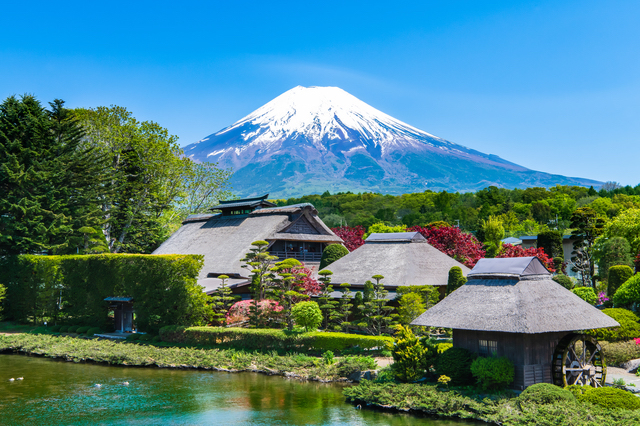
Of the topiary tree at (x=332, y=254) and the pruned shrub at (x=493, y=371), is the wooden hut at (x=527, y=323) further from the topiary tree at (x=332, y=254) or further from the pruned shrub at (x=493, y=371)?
the topiary tree at (x=332, y=254)

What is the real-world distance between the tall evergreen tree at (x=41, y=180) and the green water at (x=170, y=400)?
59.5 feet

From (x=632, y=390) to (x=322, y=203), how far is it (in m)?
124

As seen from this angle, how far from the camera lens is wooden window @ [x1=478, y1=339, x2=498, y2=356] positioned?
63.0ft

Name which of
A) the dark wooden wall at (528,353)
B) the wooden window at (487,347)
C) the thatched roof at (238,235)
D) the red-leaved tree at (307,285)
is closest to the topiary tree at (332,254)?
the thatched roof at (238,235)

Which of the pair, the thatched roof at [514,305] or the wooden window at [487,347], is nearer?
the thatched roof at [514,305]

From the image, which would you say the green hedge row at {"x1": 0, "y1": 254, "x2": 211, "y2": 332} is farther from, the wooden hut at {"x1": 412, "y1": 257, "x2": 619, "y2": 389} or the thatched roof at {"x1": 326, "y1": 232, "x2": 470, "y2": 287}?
the wooden hut at {"x1": 412, "y1": 257, "x2": 619, "y2": 389}

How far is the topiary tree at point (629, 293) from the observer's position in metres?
26.4

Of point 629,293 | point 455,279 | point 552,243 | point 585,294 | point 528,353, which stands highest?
point 552,243

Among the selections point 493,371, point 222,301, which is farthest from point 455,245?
point 493,371

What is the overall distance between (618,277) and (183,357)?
2335 cm

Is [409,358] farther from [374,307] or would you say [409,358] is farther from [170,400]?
[374,307]

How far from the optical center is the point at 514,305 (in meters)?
18.6

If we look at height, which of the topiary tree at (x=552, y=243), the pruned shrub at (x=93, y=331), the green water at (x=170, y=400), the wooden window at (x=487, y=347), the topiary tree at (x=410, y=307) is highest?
the topiary tree at (x=552, y=243)

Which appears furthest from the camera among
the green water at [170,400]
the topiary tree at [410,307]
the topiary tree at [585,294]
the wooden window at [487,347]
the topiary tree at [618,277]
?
the topiary tree at [585,294]
